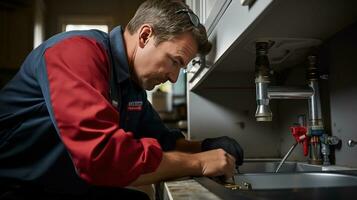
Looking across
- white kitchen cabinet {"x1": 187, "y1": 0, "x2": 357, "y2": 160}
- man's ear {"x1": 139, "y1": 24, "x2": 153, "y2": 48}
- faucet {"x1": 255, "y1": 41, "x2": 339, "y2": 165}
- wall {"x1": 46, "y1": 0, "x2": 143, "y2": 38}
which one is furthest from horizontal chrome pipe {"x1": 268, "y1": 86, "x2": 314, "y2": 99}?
wall {"x1": 46, "y1": 0, "x2": 143, "y2": 38}

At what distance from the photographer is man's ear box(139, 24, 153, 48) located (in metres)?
0.93

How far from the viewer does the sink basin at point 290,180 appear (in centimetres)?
80

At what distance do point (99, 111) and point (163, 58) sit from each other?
366mm

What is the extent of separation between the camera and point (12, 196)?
0.82 m

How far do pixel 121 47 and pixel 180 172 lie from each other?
16.0 inches

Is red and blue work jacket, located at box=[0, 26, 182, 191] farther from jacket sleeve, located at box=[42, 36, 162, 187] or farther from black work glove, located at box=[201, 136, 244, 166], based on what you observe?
black work glove, located at box=[201, 136, 244, 166]

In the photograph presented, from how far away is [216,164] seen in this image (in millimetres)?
783

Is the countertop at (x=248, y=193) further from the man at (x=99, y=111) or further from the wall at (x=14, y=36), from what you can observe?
the wall at (x=14, y=36)

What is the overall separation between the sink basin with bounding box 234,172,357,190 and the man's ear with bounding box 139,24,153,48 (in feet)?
1.47

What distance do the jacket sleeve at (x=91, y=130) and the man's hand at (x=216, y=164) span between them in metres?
0.14

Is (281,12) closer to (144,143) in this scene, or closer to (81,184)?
(144,143)

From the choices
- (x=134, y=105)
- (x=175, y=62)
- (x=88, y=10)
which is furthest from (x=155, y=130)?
(x=88, y=10)

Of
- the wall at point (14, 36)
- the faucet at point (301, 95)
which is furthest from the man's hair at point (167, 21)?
the wall at point (14, 36)

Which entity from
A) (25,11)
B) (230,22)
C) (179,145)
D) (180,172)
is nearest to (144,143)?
(180,172)
